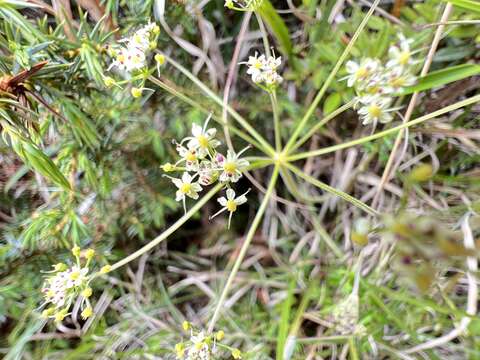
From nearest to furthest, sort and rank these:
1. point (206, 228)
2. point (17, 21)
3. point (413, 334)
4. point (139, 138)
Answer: point (17, 21) < point (413, 334) < point (139, 138) < point (206, 228)

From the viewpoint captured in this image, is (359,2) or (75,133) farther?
(359,2)

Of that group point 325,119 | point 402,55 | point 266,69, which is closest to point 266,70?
point 266,69

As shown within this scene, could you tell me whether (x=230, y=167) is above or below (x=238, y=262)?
above

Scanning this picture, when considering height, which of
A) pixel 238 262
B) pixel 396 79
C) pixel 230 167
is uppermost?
pixel 396 79

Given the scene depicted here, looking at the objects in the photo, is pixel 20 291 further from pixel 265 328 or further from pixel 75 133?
pixel 265 328

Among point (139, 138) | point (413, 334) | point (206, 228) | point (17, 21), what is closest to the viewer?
point (17, 21)

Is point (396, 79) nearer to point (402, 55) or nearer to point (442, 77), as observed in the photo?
point (402, 55)

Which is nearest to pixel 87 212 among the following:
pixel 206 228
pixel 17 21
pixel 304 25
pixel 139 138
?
pixel 139 138

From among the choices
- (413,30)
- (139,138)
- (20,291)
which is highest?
(413,30)

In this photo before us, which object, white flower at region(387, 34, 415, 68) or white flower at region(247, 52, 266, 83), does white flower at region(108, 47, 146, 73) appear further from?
white flower at region(387, 34, 415, 68)
